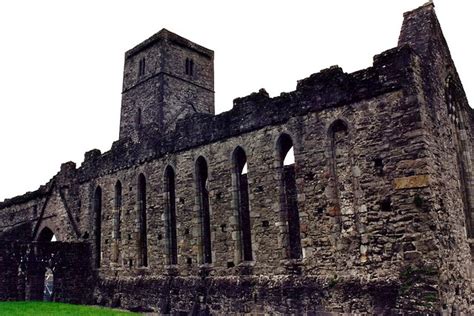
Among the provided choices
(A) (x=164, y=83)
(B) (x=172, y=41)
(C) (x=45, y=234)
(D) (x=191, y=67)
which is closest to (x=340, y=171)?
(C) (x=45, y=234)

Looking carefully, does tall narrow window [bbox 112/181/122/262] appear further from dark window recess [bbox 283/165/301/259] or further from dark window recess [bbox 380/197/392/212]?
dark window recess [bbox 380/197/392/212]

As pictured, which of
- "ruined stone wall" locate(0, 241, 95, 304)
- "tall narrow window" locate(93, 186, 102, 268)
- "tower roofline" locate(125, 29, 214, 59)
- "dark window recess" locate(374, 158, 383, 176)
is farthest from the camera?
"tower roofline" locate(125, 29, 214, 59)

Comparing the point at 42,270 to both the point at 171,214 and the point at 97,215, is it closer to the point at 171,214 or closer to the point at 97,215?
the point at 97,215

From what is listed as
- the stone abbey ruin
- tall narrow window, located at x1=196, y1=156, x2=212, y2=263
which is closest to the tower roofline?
the stone abbey ruin

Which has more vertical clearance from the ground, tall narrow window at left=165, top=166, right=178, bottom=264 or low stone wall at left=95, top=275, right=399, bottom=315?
tall narrow window at left=165, top=166, right=178, bottom=264

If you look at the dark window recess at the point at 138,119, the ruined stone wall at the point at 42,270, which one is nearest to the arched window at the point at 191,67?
the dark window recess at the point at 138,119

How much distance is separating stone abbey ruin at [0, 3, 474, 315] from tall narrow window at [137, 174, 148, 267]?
2.2 inches

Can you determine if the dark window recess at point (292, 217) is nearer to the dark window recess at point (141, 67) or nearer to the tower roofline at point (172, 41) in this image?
the tower roofline at point (172, 41)

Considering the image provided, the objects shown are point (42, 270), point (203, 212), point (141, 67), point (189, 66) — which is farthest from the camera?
point (189, 66)

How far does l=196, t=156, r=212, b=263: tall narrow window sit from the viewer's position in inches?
596

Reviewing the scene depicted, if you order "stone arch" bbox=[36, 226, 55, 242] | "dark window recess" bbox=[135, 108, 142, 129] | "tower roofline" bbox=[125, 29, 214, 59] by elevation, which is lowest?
"stone arch" bbox=[36, 226, 55, 242]

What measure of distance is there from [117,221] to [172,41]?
1521cm

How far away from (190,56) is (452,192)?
2315 cm

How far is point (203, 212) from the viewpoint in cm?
1555
